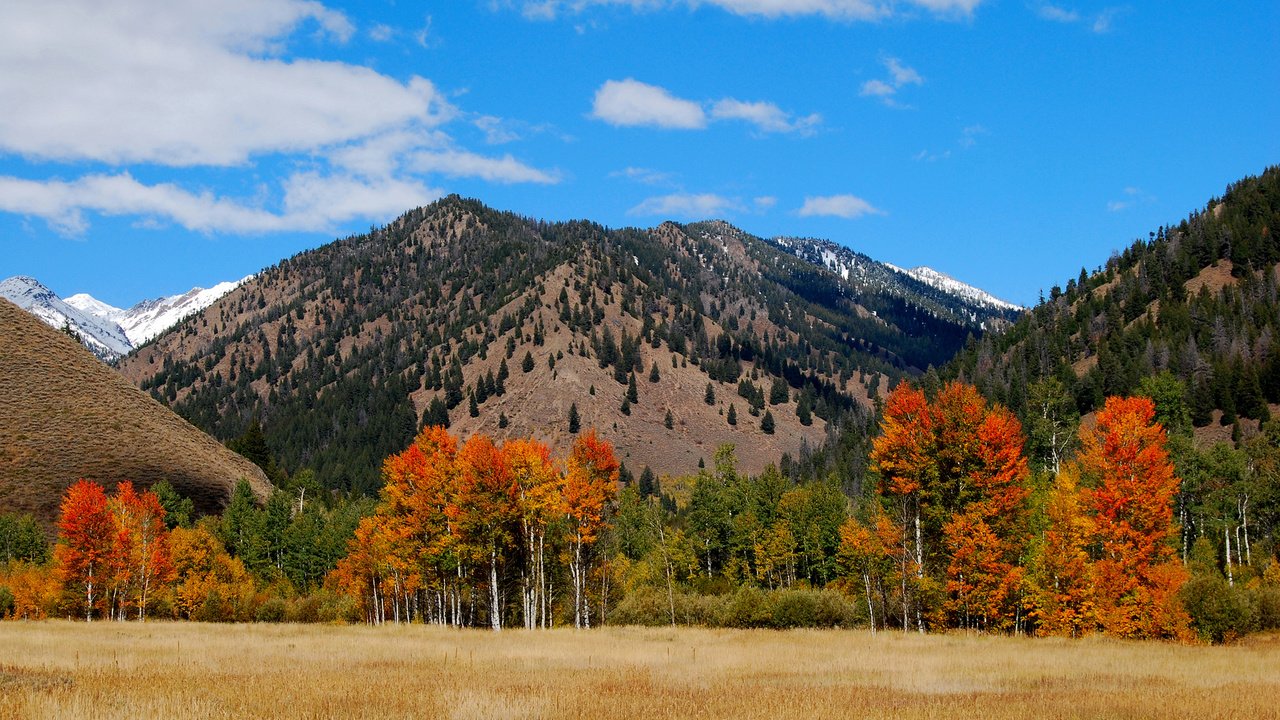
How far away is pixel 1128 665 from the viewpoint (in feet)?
82.8

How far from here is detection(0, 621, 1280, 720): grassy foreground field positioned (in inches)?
640

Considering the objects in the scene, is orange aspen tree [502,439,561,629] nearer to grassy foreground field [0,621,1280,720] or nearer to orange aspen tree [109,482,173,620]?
grassy foreground field [0,621,1280,720]

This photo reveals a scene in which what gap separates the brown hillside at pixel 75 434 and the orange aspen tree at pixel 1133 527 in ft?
304

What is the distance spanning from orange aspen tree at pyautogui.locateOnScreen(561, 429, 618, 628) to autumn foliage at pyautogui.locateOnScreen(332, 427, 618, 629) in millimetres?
66

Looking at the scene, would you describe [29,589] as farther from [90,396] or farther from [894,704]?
[894,704]

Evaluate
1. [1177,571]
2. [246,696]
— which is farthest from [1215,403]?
[246,696]

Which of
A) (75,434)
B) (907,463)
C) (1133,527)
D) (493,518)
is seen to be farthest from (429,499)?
(75,434)

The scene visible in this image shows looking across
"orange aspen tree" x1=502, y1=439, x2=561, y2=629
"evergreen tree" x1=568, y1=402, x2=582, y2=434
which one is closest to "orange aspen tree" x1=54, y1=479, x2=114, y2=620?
"orange aspen tree" x1=502, y1=439, x2=561, y2=629

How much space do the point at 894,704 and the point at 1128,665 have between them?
39.4ft

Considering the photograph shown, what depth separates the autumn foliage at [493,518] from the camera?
4562 centimetres

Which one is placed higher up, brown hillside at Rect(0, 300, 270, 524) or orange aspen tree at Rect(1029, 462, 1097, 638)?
brown hillside at Rect(0, 300, 270, 524)

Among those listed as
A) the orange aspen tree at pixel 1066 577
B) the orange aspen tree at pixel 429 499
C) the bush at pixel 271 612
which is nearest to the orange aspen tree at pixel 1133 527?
the orange aspen tree at pixel 1066 577

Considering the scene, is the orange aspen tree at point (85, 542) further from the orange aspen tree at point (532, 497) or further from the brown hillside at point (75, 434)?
the brown hillside at point (75, 434)

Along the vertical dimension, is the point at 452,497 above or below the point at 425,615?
above
